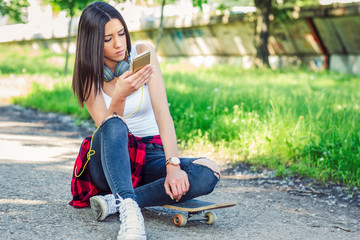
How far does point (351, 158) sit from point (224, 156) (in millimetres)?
1354

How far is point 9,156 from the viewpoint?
503cm

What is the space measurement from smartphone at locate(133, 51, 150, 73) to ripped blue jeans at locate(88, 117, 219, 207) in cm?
34

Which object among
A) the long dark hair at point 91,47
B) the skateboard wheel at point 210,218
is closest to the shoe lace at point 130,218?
the skateboard wheel at point 210,218

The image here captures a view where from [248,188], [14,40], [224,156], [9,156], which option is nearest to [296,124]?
[224,156]

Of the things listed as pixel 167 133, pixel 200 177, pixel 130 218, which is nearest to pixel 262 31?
pixel 167 133

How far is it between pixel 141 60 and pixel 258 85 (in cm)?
637

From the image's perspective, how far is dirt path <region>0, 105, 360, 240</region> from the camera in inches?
116

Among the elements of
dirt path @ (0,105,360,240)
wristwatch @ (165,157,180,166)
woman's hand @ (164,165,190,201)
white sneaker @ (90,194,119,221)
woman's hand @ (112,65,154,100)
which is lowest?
dirt path @ (0,105,360,240)

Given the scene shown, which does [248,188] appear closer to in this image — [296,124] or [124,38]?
[296,124]

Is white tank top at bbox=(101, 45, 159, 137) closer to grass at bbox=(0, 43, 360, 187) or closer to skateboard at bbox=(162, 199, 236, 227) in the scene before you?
skateboard at bbox=(162, 199, 236, 227)

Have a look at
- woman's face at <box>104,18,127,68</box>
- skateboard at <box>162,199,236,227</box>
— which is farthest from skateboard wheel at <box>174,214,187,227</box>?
woman's face at <box>104,18,127,68</box>

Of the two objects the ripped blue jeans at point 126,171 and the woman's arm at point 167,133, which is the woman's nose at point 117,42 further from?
the ripped blue jeans at point 126,171

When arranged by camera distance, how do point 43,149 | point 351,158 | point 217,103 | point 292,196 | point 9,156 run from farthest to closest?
point 217,103
point 43,149
point 9,156
point 351,158
point 292,196

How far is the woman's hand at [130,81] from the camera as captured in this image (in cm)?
292
